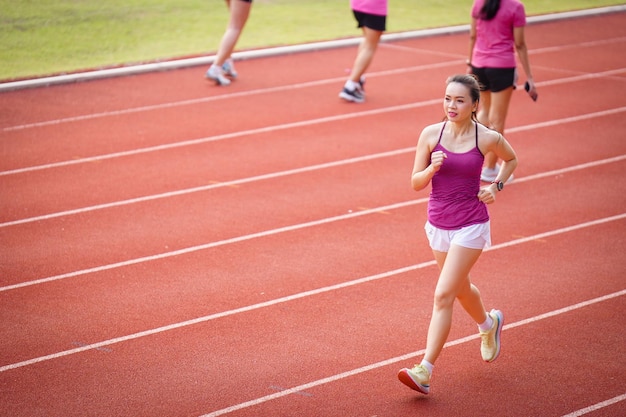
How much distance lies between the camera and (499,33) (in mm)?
9078

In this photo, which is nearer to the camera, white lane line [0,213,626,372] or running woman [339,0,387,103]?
white lane line [0,213,626,372]

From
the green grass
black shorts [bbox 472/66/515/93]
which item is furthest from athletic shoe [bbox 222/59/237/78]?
black shorts [bbox 472/66/515/93]

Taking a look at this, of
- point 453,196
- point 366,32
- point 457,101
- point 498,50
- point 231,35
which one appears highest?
point 457,101

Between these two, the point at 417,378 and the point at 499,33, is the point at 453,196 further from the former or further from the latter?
the point at 499,33

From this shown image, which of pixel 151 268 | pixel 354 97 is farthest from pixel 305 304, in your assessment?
pixel 354 97

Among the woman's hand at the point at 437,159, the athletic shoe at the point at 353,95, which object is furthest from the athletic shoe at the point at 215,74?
the woman's hand at the point at 437,159

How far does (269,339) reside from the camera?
6246 millimetres

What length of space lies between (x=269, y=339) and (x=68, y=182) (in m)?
4.12

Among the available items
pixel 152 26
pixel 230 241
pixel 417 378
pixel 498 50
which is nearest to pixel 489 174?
pixel 498 50

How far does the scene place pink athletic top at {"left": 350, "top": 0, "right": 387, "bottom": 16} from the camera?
11.8 metres

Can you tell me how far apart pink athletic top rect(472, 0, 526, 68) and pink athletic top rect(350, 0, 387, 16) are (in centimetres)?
276

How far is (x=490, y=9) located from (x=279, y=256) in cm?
345

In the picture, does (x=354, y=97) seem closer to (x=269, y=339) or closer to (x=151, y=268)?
(x=151, y=268)

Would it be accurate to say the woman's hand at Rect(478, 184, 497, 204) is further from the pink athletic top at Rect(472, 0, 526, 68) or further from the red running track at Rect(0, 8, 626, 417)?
the pink athletic top at Rect(472, 0, 526, 68)
